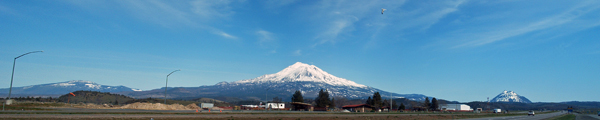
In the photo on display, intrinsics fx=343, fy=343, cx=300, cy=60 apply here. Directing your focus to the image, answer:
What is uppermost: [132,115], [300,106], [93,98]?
[93,98]

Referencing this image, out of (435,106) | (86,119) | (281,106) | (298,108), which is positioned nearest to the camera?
(86,119)

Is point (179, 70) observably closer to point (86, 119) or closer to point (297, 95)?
point (86, 119)

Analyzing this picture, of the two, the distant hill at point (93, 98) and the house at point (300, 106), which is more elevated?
the distant hill at point (93, 98)

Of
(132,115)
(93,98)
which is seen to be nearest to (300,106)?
(132,115)

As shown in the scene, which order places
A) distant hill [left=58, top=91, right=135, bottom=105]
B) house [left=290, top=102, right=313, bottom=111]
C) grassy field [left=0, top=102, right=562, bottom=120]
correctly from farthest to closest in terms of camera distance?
distant hill [left=58, top=91, right=135, bottom=105], house [left=290, top=102, right=313, bottom=111], grassy field [left=0, top=102, right=562, bottom=120]

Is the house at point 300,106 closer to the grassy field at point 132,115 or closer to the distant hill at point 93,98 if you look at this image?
the grassy field at point 132,115

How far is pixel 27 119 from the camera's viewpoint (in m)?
31.2

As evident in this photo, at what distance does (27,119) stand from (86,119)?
183 inches

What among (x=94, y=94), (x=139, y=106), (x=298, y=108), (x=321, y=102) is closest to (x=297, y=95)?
(x=321, y=102)

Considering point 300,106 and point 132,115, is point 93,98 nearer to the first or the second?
point 300,106

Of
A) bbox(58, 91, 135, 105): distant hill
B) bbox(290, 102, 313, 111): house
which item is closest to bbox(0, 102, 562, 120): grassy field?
bbox(290, 102, 313, 111): house

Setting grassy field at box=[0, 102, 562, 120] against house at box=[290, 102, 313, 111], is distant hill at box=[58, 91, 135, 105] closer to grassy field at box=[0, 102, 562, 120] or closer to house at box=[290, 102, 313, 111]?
house at box=[290, 102, 313, 111]

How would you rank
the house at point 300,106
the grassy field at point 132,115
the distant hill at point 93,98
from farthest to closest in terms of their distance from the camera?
the distant hill at point 93,98, the house at point 300,106, the grassy field at point 132,115

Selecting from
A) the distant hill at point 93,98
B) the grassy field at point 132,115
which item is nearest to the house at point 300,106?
the grassy field at point 132,115
